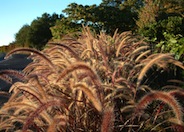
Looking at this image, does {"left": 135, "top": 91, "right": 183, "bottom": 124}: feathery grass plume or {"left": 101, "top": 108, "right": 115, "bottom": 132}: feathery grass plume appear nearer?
{"left": 101, "top": 108, "right": 115, "bottom": 132}: feathery grass plume

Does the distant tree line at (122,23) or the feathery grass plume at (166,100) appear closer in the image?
the feathery grass plume at (166,100)

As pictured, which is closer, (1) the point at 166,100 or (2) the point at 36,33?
(1) the point at 166,100

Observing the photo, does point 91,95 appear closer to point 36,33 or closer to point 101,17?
point 101,17

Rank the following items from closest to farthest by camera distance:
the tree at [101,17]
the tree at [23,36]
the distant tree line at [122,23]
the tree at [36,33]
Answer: the distant tree line at [122,23] < the tree at [101,17] < the tree at [36,33] < the tree at [23,36]

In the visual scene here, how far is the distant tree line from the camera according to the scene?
983 cm

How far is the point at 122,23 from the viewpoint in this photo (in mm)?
25031

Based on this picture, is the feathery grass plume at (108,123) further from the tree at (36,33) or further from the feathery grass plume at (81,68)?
the tree at (36,33)

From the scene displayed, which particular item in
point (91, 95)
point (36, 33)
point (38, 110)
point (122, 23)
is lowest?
point (38, 110)

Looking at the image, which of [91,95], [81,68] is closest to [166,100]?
[91,95]

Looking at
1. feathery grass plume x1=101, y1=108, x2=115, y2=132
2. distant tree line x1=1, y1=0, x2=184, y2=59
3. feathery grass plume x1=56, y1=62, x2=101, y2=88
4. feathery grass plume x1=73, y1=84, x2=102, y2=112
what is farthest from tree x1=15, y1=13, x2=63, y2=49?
feathery grass plume x1=101, y1=108, x2=115, y2=132

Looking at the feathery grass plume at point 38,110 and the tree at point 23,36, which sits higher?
the tree at point 23,36

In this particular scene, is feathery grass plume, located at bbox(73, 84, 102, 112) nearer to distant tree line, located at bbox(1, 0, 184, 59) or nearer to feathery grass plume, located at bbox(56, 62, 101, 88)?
feathery grass plume, located at bbox(56, 62, 101, 88)

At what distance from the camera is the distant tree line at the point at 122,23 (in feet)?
32.2

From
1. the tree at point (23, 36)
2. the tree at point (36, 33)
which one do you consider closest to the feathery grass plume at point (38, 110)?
the tree at point (36, 33)
